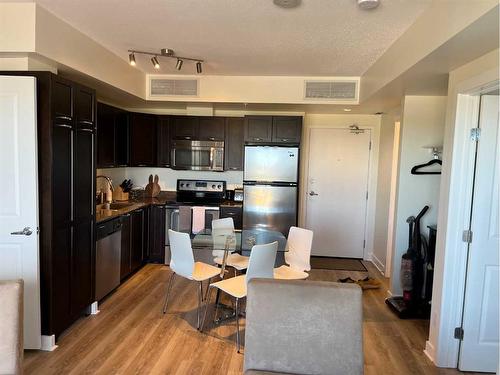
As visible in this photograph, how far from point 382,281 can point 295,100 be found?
259 centimetres

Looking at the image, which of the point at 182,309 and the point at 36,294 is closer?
the point at 36,294

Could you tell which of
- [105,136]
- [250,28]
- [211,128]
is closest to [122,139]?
[105,136]

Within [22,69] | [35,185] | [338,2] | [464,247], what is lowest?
[464,247]

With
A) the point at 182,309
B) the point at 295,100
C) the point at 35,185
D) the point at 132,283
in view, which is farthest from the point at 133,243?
the point at 295,100

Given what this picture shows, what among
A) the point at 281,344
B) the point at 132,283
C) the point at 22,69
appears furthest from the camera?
the point at 132,283

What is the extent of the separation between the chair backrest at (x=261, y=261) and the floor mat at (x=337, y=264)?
95.1 inches

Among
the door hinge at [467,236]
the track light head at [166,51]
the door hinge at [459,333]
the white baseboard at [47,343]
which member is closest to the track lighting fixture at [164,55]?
the track light head at [166,51]

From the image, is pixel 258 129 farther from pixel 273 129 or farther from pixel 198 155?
pixel 198 155

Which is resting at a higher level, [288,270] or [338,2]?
[338,2]

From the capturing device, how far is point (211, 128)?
525 cm

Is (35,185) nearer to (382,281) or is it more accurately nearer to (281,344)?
(281,344)

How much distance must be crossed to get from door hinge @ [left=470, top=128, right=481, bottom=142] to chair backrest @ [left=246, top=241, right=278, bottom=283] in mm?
1666

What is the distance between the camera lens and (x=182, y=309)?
3660 mm

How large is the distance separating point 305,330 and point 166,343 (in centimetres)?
167
